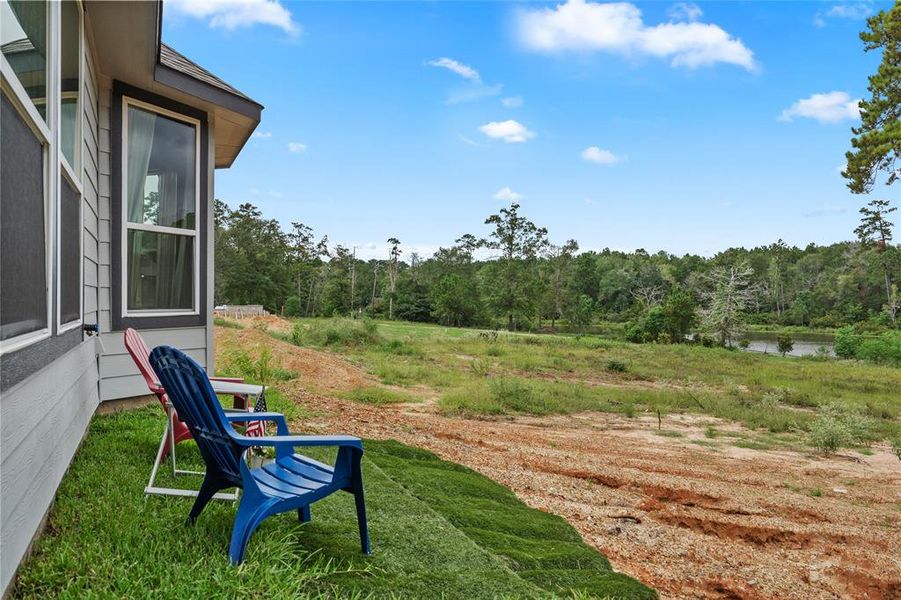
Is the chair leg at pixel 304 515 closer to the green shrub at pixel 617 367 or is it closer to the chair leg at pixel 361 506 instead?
the chair leg at pixel 361 506

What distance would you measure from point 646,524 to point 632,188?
4244 cm

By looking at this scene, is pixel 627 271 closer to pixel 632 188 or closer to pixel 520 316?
pixel 632 188

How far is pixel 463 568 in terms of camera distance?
244 cm

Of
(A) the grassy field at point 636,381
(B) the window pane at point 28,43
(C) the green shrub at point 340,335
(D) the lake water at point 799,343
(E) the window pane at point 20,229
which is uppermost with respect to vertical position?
(B) the window pane at point 28,43

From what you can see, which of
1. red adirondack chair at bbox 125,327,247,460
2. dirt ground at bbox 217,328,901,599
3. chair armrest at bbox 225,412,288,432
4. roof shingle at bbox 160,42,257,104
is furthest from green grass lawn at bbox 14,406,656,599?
roof shingle at bbox 160,42,257,104

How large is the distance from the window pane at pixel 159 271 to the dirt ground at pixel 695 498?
1.61 meters

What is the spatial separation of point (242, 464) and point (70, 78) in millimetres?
2338

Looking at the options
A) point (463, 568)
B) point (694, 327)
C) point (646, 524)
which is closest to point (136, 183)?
point (463, 568)

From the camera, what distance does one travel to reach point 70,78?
2.91 metres

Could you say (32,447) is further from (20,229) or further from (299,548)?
(299,548)

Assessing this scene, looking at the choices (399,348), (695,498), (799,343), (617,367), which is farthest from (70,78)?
(799,343)

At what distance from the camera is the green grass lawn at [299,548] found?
1843 millimetres

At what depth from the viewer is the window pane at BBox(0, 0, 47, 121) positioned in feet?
5.23

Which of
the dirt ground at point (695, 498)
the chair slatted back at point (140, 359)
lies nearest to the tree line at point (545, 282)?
the dirt ground at point (695, 498)
